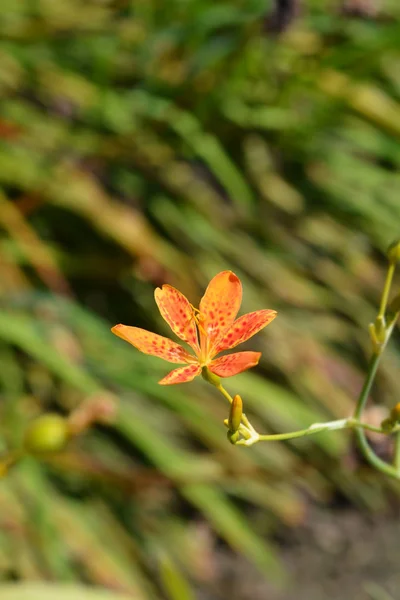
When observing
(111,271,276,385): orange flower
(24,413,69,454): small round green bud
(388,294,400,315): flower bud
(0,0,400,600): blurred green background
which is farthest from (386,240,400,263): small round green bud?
(0,0,400,600): blurred green background

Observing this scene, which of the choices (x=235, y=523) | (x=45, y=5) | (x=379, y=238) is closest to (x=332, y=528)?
(x=235, y=523)


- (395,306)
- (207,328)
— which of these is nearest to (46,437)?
(207,328)

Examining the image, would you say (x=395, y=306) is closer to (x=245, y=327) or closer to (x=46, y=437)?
(x=245, y=327)

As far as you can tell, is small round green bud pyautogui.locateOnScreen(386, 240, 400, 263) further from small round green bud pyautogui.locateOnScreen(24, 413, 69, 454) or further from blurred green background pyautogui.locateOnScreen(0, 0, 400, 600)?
blurred green background pyautogui.locateOnScreen(0, 0, 400, 600)

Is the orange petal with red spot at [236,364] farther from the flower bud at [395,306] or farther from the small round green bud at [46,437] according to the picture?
the small round green bud at [46,437]

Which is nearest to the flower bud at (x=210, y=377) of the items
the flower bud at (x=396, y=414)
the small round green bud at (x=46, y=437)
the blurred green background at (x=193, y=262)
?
the flower bud at (x=396, y=414)
